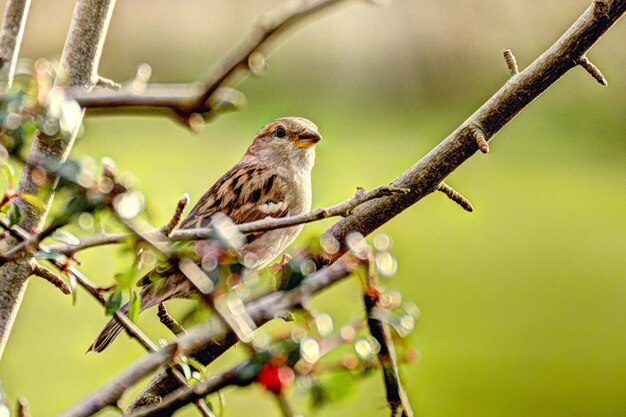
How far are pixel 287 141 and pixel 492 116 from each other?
1421mm

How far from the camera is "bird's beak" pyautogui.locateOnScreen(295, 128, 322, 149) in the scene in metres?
2.60

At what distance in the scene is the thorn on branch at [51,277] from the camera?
1060 mm

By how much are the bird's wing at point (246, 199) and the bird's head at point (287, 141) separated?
0.13m

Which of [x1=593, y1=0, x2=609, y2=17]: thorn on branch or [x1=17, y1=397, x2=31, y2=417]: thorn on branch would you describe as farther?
[x1=593, y1=0, x2=609, y2=17]: thorn on branch

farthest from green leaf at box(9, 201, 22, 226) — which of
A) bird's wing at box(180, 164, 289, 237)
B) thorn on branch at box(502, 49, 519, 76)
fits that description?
bird's wing at box(180, 164, 289, 237)

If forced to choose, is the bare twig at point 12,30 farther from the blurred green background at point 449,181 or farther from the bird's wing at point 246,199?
the blurred green background at point 449,181

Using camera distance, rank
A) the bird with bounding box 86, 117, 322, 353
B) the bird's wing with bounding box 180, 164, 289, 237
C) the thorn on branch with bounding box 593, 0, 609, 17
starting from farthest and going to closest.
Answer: the bird's wing with bounding box 180, 164, 289, 237, the bird with bounding box 86, 117, 322, 353, the thorn on branch with bounding box 593, 0, 609, 17

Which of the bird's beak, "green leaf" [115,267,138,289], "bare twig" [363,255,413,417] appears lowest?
"bare twig" [363,255,413,417]

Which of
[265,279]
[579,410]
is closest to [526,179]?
[579,410]

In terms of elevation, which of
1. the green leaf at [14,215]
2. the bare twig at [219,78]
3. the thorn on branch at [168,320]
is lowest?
the bare twig at [219,78]

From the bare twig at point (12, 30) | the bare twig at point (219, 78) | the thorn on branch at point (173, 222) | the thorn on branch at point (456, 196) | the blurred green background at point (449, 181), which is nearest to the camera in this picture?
the bare twig at point (219, 78)

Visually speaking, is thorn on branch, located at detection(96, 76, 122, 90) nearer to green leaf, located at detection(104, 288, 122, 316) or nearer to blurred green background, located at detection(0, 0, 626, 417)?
green leaf, located at detection(104, 288, 122, 316)

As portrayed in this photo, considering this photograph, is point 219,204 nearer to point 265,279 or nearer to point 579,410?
point 265,279

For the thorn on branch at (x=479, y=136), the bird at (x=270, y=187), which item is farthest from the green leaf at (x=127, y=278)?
the bird at (x=270, y=187)
